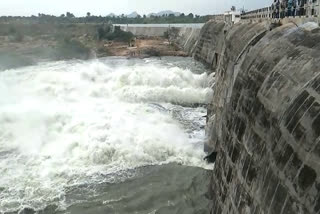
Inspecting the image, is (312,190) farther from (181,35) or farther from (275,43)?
(181,35)

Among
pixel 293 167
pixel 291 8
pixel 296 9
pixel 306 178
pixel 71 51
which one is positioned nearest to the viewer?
pixel 306 178

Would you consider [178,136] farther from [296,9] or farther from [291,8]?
[296,9]

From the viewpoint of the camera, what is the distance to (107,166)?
14227mm

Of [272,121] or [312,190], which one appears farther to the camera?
[272,121]

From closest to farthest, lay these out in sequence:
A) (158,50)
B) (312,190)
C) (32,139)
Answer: (312,190)
(32,139)
(158,50)

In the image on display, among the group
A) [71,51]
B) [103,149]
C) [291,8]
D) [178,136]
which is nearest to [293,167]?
[291,8]

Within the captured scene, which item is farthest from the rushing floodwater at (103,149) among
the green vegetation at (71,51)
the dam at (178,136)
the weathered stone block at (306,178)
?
the green vegetation at (71,51)

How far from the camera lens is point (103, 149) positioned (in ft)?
49.4

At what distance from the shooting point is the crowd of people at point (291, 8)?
37.8 ft

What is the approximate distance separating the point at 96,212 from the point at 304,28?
24.2 ft

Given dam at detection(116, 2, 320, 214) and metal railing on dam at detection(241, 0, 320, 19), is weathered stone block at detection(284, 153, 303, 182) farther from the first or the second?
metal railing on dam at detection(241, 0, 320, 19)

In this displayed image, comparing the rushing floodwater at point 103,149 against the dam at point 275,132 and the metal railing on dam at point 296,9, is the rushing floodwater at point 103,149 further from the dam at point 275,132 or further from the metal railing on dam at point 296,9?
the metal railing on dam at point 296,9

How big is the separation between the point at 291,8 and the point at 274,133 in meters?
7.56

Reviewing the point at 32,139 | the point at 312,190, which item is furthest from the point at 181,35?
the point at 312,190
